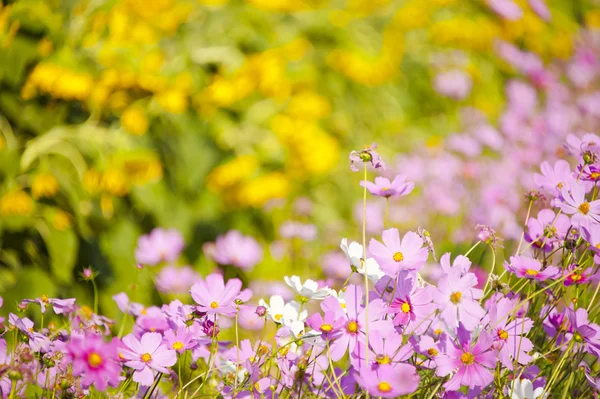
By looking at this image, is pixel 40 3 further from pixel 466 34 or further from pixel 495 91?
pixel 495 91

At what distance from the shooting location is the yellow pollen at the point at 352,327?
2.45ft

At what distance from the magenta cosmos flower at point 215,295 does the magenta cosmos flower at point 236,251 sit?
83 cm

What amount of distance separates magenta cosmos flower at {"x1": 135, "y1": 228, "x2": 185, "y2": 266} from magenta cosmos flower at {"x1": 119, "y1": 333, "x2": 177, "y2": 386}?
73cm

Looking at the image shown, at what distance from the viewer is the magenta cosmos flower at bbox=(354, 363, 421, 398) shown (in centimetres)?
60

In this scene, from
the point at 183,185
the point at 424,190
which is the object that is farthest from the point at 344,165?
the point at 183,185

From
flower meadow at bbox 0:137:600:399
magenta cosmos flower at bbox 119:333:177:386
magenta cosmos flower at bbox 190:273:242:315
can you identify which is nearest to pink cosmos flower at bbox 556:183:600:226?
flower meadow at bbox 0:137:600:399

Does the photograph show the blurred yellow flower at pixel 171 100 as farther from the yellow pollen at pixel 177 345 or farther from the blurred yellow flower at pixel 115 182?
the yellow pollen at pixel 177 345

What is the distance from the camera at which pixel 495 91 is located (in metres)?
3.50

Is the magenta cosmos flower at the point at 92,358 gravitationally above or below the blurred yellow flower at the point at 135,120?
above

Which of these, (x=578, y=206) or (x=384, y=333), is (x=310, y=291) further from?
(x=578, y=206)

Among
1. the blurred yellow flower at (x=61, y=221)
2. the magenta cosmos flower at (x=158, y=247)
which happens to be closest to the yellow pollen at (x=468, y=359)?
the magenta cosmos flower at (x=158, y=247)

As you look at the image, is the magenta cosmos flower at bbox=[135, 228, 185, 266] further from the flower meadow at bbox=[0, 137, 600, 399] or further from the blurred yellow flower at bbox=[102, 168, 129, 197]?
the flower meadow at bbox=[0, 137, 600, 399]

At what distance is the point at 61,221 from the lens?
144 centimetres

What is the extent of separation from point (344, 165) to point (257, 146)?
0.52m
